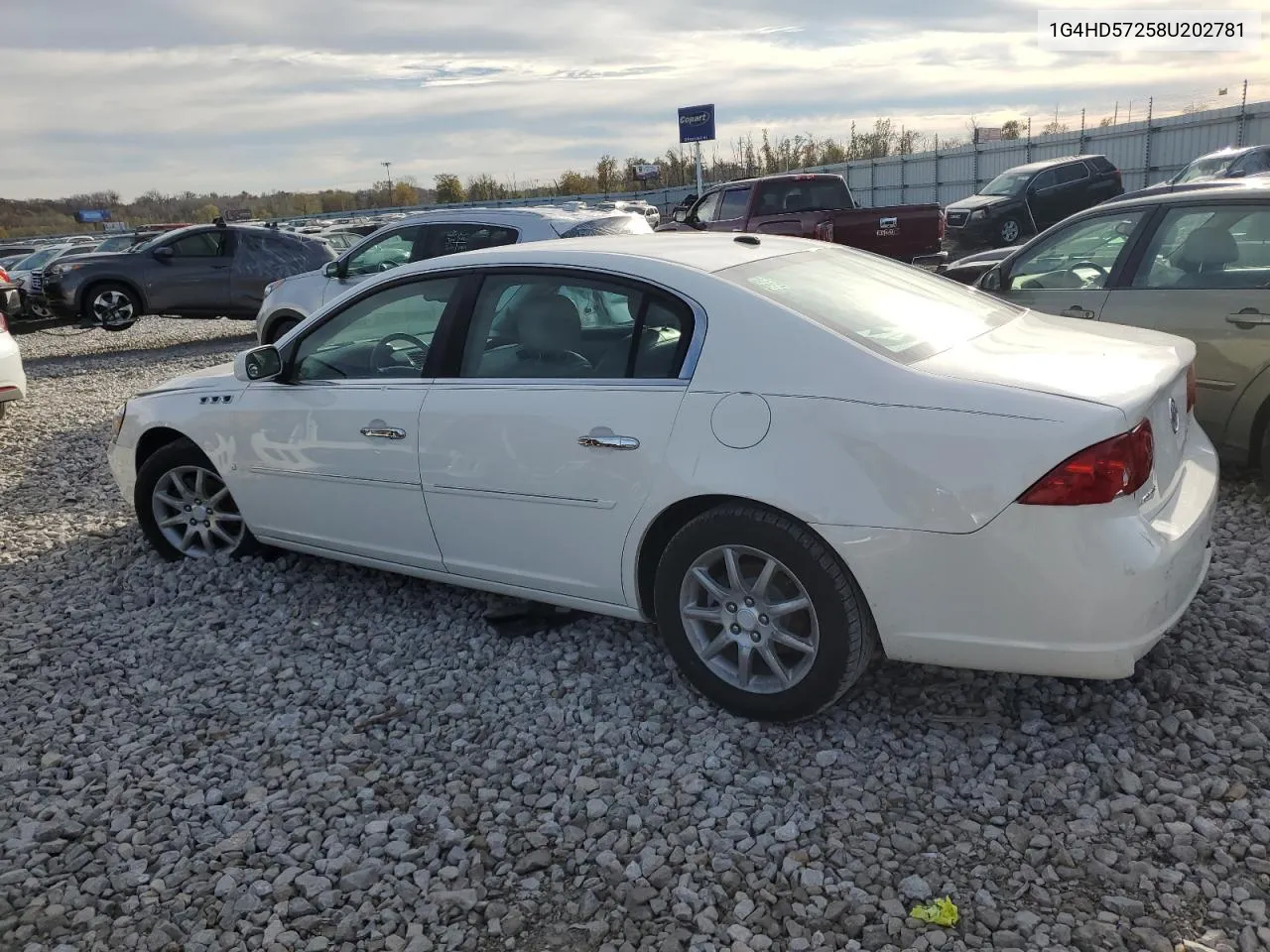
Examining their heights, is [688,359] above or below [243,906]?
above

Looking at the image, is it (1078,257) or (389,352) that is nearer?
(389,352)

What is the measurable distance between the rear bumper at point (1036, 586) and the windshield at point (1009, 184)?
19112 millimetres

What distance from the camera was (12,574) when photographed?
527 centimetres

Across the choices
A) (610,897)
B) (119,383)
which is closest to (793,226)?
(119,383)

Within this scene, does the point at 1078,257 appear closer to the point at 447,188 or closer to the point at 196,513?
the point at 196,513

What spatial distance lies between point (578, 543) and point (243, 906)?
1537 millimetres

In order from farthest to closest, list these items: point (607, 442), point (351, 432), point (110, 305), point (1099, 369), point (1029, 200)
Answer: point (1029, 200) < point (110, 305) < point (351, 432) < point (607, 442) < point (1099, 369)

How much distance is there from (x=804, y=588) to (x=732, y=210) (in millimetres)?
12263

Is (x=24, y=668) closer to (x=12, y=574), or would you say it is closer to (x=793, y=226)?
(x=12, y=574)

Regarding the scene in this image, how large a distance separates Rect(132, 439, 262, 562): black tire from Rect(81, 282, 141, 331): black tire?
11.0m

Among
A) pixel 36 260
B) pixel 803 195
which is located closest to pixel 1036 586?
pixel 803 195

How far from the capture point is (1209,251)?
17.2ft

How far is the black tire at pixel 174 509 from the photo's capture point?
16.3 feet

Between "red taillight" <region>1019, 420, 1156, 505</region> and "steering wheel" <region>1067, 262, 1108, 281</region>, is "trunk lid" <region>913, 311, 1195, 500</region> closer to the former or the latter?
"red taillight" <region>1019, 420, 1156, 505</region>
